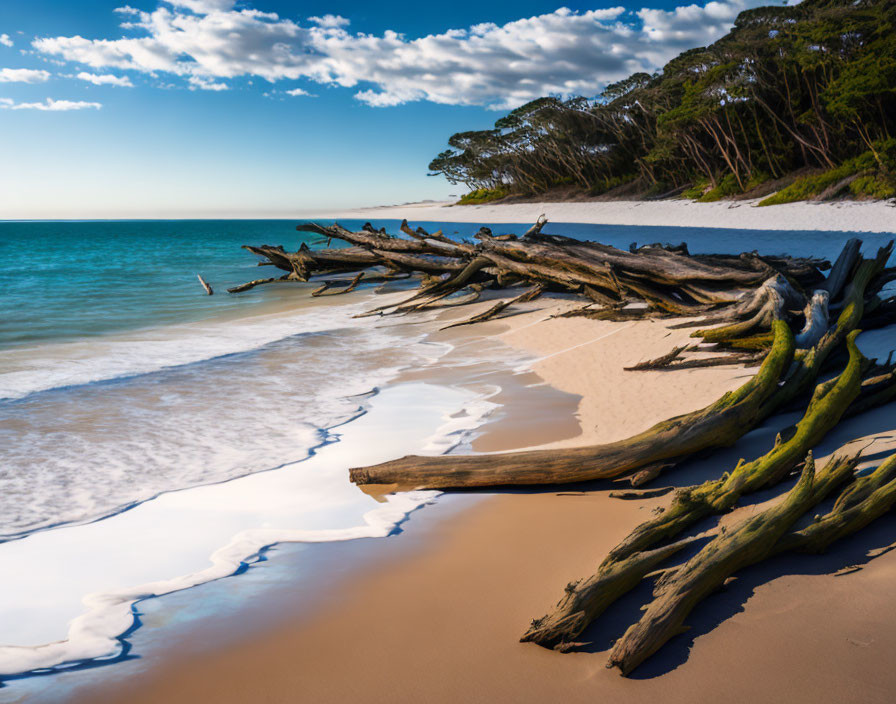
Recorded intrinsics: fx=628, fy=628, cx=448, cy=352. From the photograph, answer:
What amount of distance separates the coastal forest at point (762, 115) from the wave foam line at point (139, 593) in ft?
93.3

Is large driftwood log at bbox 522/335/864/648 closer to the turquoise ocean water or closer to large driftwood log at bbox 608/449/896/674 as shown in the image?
large driftwood log at bbox 608/449/896/674

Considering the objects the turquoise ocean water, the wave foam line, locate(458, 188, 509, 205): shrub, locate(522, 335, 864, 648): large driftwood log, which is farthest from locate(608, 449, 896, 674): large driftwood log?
locate(458, 188, 509, 205): shrub

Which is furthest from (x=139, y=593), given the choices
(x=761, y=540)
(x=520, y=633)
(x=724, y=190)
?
(x=724, y=190)

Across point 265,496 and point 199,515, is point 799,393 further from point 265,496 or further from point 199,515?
point 199,515

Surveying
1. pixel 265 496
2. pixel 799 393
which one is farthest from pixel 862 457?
pixel 265 496

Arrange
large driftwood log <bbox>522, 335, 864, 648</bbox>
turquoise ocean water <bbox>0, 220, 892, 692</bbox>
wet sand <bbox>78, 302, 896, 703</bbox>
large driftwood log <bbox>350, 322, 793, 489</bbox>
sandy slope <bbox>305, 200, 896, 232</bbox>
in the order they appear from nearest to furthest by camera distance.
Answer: wet sand <bbox>78, 302, 896, 703</bbox> < large driftwood log <bbox>522, 335, 864, 648</bbox> < large driftwood log <bbox>350, 322, 793, 489</bbox> < turquoise ocean water <bbox>0, 220, 892, 692</bbox> < sandy slope <bbox>305, 200, 896, 232</bbox>

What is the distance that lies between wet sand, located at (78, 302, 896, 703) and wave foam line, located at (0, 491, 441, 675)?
0.28 m

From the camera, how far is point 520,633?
2336 mm

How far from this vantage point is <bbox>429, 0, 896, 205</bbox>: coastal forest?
2644 centimetres

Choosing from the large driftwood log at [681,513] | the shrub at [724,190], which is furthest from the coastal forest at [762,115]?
the large driftwood log at [681,513]

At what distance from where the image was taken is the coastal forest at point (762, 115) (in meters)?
26.4

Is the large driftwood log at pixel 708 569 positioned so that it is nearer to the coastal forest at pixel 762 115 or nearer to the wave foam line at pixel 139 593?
the wave foam line at pixel 139 593

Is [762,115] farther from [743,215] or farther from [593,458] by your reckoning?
[593,458]

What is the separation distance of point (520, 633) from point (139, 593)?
178 cm
